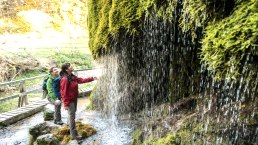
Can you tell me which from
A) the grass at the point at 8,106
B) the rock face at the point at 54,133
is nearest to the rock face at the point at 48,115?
the rock face at the point at 54,133

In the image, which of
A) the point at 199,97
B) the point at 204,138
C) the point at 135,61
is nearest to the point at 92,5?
the point at 135,61

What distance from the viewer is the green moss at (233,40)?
2.81m

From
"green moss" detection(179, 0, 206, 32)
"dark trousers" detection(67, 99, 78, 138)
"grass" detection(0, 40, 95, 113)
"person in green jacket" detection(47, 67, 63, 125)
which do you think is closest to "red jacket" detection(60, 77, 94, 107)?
"dark trousers" detection(67, 99, 78, 138)

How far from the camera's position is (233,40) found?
117 inches

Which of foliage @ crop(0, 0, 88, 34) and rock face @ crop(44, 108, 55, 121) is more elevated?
foliage @ crop(0, 0, 88, 34)

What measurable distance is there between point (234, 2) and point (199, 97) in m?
2.64

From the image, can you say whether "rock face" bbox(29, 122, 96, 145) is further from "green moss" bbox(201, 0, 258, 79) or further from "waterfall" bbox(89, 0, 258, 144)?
"green moss" bbox(201, 0, 258, 79)

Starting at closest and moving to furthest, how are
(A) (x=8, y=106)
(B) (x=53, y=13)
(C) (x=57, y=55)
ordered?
(A) (x=8, y=106), (B) (x=53, y=13), (C) (x=57, y=55)

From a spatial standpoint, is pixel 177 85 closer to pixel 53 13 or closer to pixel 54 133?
pixel 54 133

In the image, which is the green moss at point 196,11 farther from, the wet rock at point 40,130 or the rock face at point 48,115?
the rock face at point 48,115

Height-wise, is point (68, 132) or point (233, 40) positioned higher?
point (233, 40)

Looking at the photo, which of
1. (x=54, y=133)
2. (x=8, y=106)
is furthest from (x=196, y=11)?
(x=8, y=106)

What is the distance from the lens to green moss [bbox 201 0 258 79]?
9.21 feet

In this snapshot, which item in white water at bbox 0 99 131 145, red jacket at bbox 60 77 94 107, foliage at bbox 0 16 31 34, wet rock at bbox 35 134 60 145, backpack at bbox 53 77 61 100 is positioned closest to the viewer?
red jacket at bbox 60 77 94 107
